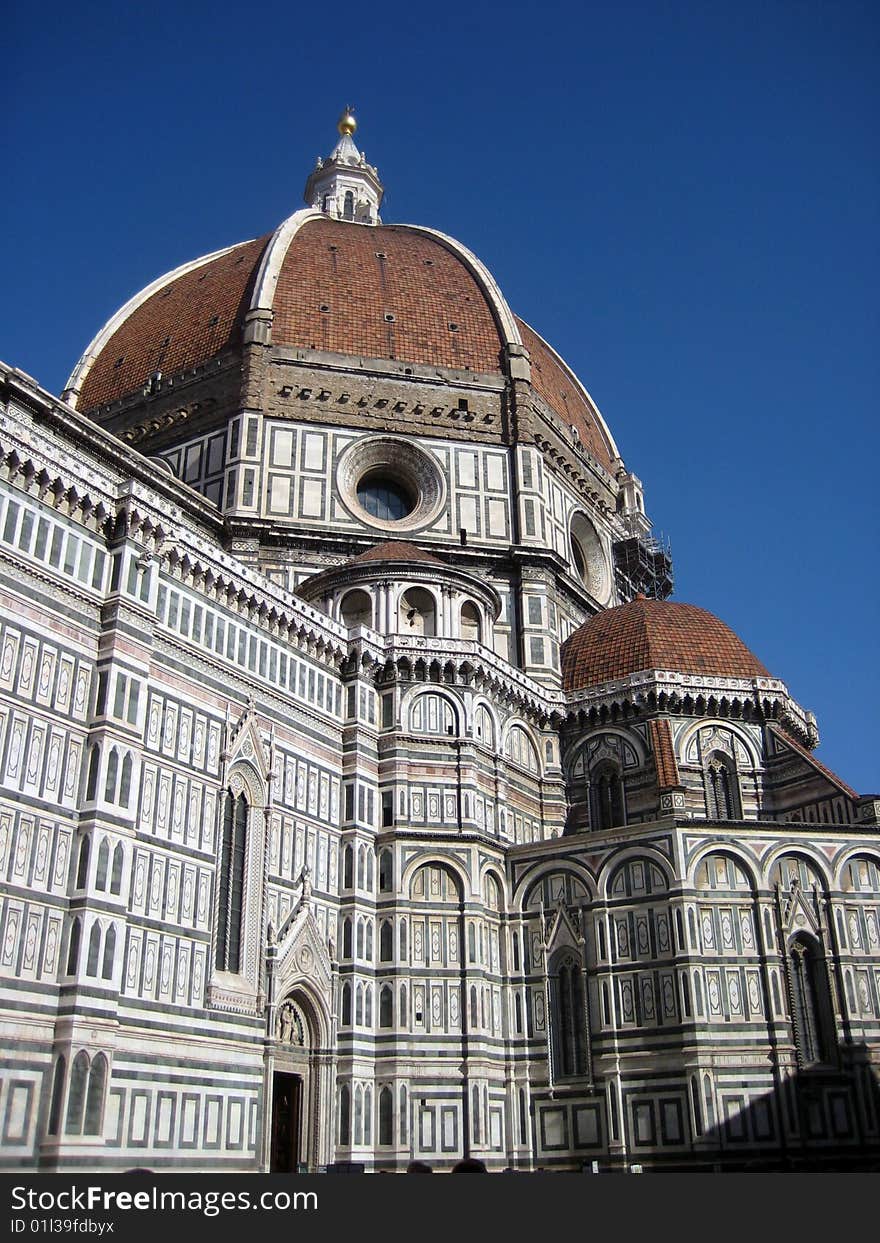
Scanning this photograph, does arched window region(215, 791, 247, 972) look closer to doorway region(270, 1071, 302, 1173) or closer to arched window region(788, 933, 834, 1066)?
doorway region(270, 1071, 302, 1173)

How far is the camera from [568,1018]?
30781 millimetres

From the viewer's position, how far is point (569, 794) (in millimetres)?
36812

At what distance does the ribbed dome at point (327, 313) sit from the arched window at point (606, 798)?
1531 centimetres

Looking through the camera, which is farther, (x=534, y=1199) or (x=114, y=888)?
(x=114, y=888)

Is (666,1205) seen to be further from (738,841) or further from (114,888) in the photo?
(738,841)

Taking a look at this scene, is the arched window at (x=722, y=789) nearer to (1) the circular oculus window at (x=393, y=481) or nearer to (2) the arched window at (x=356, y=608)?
(2) the arched window at (x=356, y=608)

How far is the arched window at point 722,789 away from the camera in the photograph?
1406 inches

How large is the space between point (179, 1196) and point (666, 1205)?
4.06 m

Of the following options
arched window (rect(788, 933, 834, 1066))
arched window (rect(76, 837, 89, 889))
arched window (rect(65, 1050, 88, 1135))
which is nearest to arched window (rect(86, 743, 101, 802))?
arched window (rect(76, 837, 89, 889))

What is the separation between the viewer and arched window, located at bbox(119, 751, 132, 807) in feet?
79.6

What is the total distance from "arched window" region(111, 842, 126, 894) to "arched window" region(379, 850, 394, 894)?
8.64m

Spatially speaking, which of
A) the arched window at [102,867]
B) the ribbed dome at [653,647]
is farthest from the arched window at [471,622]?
the arched window at [102,867]

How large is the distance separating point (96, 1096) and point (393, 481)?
2453 cm

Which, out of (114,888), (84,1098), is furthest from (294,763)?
(84,1098)
